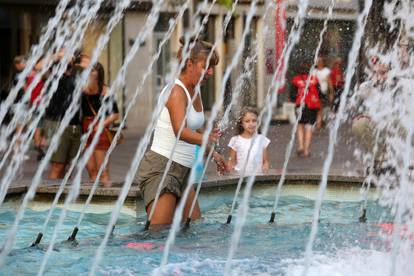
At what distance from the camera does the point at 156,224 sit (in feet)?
17.1

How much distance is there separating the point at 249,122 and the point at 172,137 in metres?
2.30

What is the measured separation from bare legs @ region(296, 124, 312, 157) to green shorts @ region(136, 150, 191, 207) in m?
7.64

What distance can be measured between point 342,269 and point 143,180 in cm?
135

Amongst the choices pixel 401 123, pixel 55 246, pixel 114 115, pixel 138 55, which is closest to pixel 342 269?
pixel 55 246

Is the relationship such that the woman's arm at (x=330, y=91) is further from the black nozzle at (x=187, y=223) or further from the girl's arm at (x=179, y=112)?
the girl's arm at (x=179, y=112)

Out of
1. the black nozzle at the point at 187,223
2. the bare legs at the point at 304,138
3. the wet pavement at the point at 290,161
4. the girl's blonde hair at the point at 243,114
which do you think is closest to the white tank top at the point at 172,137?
the black nozzle at the point at 187,223

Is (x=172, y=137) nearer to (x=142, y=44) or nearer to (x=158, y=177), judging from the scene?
(x=158, y=177)

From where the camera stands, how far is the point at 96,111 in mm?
8422

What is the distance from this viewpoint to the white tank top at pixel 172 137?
518 cm

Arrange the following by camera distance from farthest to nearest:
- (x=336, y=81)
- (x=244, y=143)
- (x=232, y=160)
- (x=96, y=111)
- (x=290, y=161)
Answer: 1. (x=336, y=81)
2. (x=290, y=161)
3. (x=96, y=111)
4. (x=232, y=160)
5. (x=244, y=143)

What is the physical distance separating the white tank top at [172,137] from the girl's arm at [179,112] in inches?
2.3

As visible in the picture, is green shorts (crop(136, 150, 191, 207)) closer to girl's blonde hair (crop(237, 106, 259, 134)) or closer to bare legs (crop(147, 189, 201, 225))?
bare legs (crop(147, 189, 201, 225))

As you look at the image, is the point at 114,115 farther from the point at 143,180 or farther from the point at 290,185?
the point at 143,180

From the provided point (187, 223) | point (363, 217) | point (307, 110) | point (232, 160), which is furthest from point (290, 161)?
point (187, 223)
